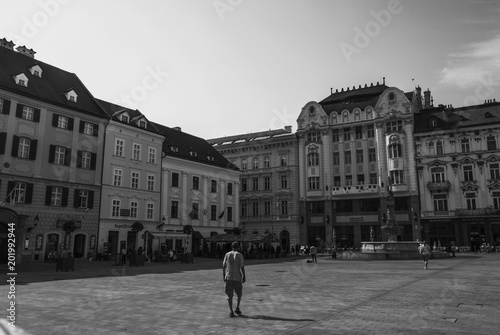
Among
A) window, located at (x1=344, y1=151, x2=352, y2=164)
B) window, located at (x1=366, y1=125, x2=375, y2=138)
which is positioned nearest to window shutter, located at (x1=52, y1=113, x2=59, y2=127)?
window, located at (x1=344, y1=151, x2=352, y2=164)

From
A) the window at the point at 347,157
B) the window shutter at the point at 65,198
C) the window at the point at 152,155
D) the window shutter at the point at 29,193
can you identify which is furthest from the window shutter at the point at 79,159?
the window at the point at 347,157

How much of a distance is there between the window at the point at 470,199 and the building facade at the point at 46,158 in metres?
45.4

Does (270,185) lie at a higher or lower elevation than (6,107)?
lower

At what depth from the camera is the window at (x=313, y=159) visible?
63.2 metres

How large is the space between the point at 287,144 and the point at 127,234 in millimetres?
32312

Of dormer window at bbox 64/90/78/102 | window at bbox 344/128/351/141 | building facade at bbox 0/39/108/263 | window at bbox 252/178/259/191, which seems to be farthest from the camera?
window at bbox 252/178/259/191

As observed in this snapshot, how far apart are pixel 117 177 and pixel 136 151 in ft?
13.2

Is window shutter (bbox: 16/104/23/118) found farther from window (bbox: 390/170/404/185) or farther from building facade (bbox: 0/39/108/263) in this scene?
window (bbox: 390/170/404/185)

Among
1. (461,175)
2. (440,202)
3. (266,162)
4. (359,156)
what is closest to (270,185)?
(266,162)

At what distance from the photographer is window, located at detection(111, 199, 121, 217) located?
40469 millimetres

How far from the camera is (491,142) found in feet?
172

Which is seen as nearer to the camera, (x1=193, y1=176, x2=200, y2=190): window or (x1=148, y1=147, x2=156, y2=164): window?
(x1=148, y1=147, x2=156, y2=164): window

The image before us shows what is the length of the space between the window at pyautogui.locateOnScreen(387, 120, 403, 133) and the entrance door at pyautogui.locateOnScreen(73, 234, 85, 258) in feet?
141

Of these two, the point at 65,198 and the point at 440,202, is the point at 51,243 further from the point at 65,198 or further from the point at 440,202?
the point at 440,202
